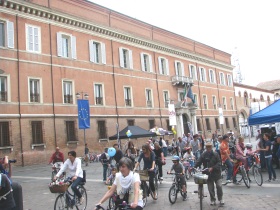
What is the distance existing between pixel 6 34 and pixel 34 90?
4.65 metres

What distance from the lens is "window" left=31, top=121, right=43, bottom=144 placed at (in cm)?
2358

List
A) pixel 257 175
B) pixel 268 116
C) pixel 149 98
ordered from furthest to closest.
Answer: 1. pixel 149 98
2. pixel 268 116
3. pixel 257 175

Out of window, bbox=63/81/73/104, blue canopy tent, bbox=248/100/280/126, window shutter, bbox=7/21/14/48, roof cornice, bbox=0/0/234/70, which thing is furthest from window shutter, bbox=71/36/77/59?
blue canopy tent, bbox=248/100/280/126

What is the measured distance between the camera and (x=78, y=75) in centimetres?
2798

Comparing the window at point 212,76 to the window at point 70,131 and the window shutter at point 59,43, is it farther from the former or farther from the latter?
the window at point 70,131

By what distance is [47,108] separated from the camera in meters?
24.7

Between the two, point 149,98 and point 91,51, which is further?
point 149,98

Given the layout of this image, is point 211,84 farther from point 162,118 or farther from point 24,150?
point 24,150

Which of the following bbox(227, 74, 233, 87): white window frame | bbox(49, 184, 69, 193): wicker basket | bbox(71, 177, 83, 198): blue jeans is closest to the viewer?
bbox(49, 184, 69, 193): wicker basket

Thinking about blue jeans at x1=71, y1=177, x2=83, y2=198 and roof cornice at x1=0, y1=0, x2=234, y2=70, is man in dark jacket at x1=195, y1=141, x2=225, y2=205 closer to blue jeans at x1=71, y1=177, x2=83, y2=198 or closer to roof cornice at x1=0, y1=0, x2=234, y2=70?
blue jeans at x1=71, y1=177, x2=83, y2=198

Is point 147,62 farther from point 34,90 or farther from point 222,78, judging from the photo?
point 222,78

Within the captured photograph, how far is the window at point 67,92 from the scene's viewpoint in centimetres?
2652

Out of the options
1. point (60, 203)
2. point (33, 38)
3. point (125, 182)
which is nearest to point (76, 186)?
point (60, 203)

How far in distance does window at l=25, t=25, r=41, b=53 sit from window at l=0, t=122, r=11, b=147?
20.9 feet
